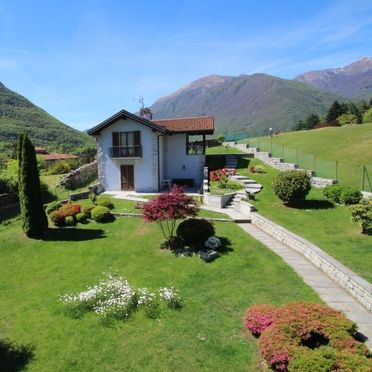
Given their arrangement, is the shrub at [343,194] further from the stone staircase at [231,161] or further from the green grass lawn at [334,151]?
the stone staircase at [231,161]

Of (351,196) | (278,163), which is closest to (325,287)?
(351,196)

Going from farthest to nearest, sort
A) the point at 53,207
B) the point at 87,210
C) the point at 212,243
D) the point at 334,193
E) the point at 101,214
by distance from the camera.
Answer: the point at 53,207 → the point at 87,210 → the point at 334,193 → the point at 101,214 → the point at 212,243

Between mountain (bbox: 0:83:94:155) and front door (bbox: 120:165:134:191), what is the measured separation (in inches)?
2650

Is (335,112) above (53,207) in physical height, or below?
above

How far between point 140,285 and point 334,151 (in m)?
27.8

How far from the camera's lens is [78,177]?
3181 centimetres

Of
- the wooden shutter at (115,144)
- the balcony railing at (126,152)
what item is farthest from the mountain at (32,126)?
the balcony railing at (126,152)

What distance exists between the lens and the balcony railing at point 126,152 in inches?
1083

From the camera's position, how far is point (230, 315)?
913cm

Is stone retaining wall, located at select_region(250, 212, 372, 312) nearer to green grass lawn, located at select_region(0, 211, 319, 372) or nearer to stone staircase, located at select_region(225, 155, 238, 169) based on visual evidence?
green grass lawn, located at select_region(0, 211, 319, 372)

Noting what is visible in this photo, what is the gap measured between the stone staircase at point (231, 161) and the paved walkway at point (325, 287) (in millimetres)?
17105

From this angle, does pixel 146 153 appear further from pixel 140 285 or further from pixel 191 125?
pixel 140 285

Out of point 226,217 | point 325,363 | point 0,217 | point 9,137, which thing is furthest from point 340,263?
point 9,137

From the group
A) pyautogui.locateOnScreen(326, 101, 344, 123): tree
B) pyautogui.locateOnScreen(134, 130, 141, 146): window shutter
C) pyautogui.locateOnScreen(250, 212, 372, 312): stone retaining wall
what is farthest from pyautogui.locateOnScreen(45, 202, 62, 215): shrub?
pyautogui.locateOnScreen(326, 101, 344, 123): tree
